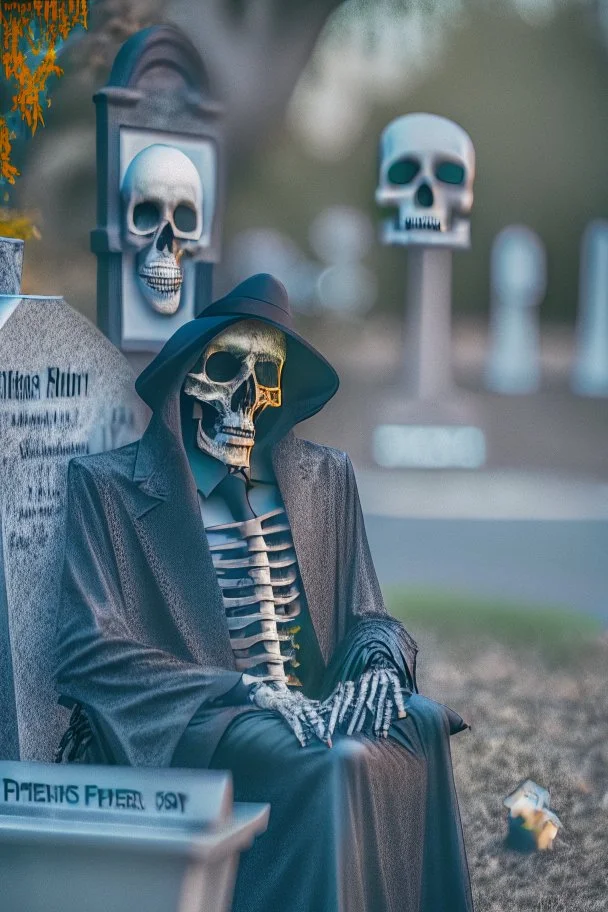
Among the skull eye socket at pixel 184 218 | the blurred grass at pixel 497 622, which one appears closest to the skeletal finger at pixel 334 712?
the skull eye socket at pixel 184 218

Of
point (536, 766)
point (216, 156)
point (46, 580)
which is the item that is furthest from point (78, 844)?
point (536, 766)

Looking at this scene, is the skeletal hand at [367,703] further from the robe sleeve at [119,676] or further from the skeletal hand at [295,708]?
the robe sleeve at [119,676]

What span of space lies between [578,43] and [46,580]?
559 cm

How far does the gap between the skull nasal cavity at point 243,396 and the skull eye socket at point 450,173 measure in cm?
329

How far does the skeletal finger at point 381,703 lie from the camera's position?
3.31 meters

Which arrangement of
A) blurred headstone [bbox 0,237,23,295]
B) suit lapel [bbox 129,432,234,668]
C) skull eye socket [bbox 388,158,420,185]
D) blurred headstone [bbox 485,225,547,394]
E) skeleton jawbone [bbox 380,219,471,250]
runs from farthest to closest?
1. blurred headstone [bbox 485,225,547,394]
2. skeleton jawbone [bbox 380,219,471,250]
3. skull eye socket [bbox 388,158,420,185]
4. blurred headstone [bbox 0,237,23,295]
5. suit lapel [bbox 129,432,234,668]

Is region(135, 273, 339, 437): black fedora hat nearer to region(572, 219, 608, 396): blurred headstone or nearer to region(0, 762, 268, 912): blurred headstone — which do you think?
region(0, 762, 268, 912): blurred headstone

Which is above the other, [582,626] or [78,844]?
[78,844]

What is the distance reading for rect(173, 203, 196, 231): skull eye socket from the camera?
4.98 metres

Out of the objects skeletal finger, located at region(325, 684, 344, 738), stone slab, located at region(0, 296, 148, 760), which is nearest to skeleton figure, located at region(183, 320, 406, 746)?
skeletal finger, located at region(325, 684, 344, 738)

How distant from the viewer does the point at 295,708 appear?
3.29m

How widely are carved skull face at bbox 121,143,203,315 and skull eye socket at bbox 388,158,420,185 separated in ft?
6.16

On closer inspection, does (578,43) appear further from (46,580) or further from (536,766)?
(46,580)

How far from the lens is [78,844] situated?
2922 millimetres
